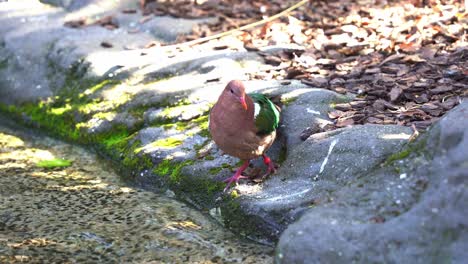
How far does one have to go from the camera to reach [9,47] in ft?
25.2

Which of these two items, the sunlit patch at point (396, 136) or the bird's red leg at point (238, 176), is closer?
the sunlit patch at point (396, 136)

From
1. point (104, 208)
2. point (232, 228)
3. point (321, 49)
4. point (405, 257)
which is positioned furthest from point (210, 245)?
point (321, 49)

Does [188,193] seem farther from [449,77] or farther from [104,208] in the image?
[449,77]

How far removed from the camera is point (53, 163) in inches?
228

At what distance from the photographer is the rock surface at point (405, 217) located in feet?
10.5

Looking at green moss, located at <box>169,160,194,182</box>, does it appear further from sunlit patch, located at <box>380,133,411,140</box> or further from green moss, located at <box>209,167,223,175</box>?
sunlit patch, located at <box>380,133,411,140</box>

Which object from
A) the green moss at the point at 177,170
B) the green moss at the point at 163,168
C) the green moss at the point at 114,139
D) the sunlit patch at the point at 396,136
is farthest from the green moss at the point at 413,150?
the green moss at the point at 114,139

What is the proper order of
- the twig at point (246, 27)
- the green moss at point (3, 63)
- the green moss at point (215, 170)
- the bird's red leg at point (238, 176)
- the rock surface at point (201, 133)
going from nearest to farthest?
the rock surface at point (201, 133)
the bird's red leg at point (238, 176)
the green moss at point (215, 170)
the twig at point (246, 27)
the green moss at point (3, 63)

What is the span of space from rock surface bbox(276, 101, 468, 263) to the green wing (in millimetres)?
1109

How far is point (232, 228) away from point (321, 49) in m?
2.70

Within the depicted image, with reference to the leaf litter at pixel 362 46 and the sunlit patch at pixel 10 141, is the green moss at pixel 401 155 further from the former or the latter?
the sunlit patch at pixel 10 141

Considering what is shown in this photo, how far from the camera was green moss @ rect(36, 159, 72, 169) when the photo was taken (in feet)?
18.8

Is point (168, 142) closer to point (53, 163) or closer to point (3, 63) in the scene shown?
point (53, 163)

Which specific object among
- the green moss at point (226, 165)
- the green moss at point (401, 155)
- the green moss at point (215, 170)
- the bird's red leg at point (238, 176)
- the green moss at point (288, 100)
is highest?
the green moss at point (401, 155)
